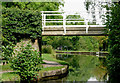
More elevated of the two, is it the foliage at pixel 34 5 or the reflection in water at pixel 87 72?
the foliage at pixel 34 5

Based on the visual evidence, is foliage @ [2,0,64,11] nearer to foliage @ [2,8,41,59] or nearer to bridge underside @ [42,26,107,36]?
foliage @ [2,8,41,59]

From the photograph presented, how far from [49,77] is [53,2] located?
12.1m

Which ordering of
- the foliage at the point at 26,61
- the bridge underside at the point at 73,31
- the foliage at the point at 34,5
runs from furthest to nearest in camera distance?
the foliage at the point at 34,5
the bridge underside at the point at 73,31
the foliage at the point at 26,61

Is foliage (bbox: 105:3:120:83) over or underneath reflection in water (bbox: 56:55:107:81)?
over

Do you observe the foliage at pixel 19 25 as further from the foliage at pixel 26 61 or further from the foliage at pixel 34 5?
the foliage at pixel 34 5

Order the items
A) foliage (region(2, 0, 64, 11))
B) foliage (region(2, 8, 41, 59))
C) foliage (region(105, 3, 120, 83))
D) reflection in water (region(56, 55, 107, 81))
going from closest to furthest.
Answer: foliage (region(105, 3, 120, 83)), reflection in water (region(56, 55, 107, 81)), foliage (region(2, 8, 41, 59)), foliage (region(2, 0, 64, 11))

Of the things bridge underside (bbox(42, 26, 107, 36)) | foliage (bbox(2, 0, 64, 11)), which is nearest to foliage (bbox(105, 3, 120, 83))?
bridge underside (bbox(42, 26, 107, 36))

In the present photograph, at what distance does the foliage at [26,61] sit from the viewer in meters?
8.90

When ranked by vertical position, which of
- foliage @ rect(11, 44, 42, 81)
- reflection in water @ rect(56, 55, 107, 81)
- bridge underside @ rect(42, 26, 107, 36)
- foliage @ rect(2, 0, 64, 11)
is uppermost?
foliage @ rect(2, 0, 64, 11)

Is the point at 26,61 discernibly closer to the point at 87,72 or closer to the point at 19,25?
the point at 19,25

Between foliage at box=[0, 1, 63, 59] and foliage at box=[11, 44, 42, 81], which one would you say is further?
foliage at box=[0, 1, 63, 59]

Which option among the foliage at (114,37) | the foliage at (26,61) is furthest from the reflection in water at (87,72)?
the foliage at (26,61)

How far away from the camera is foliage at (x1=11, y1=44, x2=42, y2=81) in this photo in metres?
8.90

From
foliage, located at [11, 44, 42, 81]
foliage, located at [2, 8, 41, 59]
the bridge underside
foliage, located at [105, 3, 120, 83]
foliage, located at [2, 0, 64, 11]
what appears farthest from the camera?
foliage, located at [2, 0, 64, 11]
